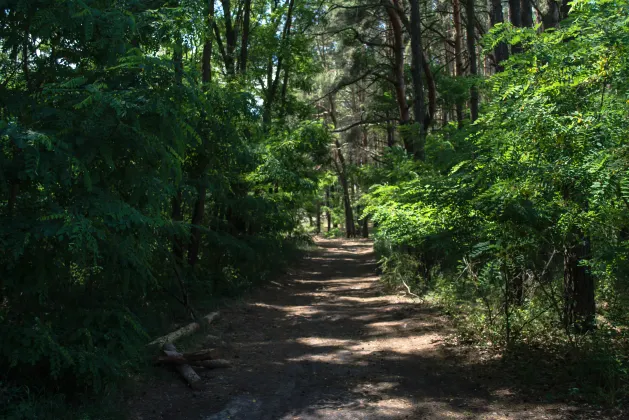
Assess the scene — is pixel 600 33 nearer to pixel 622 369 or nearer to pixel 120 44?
pixel 622 369

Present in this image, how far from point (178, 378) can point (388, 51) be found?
22.2m

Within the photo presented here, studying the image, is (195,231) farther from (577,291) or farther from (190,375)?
(577,291)

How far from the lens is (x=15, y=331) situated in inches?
201

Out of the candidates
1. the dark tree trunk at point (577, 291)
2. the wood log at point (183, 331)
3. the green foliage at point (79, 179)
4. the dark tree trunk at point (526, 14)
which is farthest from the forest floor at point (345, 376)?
the dark tree trunk at point (526, 14)

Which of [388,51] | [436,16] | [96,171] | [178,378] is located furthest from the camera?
[388,51]

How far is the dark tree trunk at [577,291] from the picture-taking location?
743 centimetres

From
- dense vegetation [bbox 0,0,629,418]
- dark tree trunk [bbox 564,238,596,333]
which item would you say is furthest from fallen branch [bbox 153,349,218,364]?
dark tree trunk [bbox 564,238,596,333]

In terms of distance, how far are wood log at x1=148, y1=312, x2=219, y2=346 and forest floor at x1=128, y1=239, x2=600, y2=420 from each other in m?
0.23

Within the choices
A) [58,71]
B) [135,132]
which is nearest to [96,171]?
[135,132]

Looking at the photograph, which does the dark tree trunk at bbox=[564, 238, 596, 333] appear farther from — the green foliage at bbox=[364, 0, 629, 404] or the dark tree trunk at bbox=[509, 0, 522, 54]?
the dark tree trunk at bbox=[509, 0, 522, 54]

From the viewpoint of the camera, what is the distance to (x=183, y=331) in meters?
9.23

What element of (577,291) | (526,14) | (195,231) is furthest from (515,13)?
(195,231)

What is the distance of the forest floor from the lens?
6.09 m

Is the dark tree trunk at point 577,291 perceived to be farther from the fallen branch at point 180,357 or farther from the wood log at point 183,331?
the wood log at point 183,331
